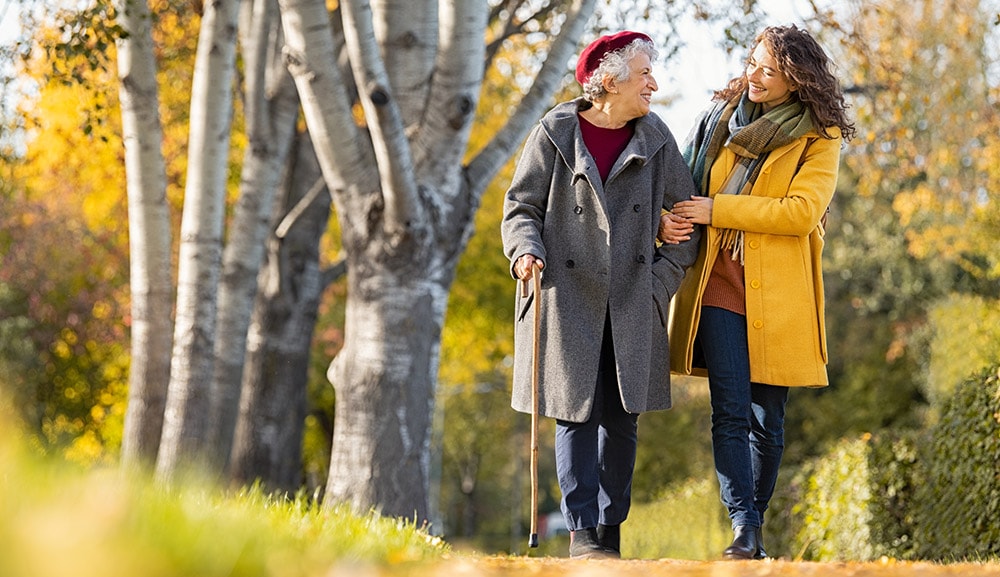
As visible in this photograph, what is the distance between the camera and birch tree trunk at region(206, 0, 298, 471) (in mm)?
11516

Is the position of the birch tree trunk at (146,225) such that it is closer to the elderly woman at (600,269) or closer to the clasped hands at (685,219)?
the elderly woman at (600,269)

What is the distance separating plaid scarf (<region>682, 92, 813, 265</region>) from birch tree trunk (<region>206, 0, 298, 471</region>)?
6.28 m

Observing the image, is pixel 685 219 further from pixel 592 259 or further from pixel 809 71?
pixel 809 71

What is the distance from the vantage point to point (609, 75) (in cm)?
559

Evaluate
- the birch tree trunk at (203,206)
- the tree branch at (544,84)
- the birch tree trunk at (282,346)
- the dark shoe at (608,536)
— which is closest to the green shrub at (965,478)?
the dark shoe at (608,536)

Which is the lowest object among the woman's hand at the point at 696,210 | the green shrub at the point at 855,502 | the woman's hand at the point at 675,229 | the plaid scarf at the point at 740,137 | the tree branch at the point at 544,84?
the green shrub at the point at 855,502

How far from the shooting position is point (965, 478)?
26.5 feet

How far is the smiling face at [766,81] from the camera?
5.65 meters

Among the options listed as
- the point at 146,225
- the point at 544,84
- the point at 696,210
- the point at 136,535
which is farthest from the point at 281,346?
the point at 136,535

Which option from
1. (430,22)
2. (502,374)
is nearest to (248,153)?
(430,22)

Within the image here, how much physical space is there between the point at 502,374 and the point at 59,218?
18.7 meters

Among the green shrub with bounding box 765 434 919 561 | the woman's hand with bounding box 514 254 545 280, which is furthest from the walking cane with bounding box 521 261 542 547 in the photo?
the green shrub with bounding box 765 434 919 561

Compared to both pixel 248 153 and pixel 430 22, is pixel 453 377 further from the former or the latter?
pixel 430 22

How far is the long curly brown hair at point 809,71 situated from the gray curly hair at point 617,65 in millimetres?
522
